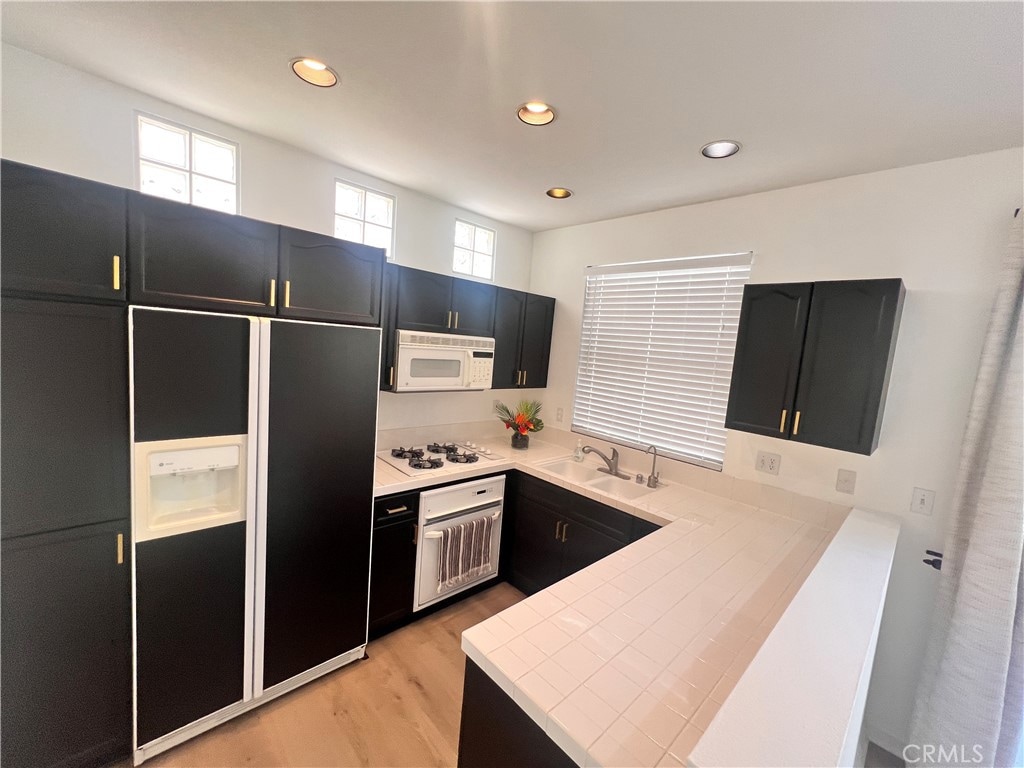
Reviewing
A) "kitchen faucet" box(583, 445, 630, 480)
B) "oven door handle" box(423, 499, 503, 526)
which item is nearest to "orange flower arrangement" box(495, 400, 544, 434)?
"kitchen faucet" box(583, 445, 630, 480)

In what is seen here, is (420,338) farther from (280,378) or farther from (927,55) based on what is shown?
(927,55)

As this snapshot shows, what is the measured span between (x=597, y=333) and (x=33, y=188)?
9.21ft

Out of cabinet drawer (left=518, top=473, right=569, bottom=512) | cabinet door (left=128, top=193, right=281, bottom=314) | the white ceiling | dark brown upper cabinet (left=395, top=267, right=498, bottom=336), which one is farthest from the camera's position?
cabinet drawer (left=518, top=473, right=569, bottom=512)

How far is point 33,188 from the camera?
121cm

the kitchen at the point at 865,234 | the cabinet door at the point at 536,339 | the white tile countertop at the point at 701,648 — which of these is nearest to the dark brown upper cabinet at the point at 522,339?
the cabinet door at the point at 536,339

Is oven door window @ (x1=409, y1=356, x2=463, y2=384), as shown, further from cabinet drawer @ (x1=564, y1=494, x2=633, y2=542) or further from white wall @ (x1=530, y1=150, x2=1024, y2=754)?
white wall @ (x1=530, y1=150, x2=1024, y2=754)

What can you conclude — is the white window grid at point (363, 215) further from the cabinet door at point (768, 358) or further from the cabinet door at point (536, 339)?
the cabinet door at point (768, 358)

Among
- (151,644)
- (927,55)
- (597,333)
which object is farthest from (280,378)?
(927,55)

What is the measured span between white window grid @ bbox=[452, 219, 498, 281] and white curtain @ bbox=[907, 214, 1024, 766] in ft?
8.93

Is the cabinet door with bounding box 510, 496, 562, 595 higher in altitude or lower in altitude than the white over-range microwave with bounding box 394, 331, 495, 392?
lower

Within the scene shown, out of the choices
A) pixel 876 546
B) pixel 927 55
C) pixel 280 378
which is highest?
pixel 927 55

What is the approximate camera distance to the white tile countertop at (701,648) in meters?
0.75

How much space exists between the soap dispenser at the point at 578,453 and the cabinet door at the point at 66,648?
7.92 ft

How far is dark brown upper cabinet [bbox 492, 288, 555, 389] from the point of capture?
9.67 feet
